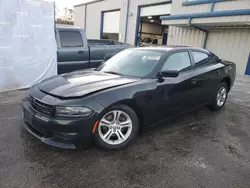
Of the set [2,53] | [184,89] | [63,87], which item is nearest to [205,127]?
[184,89]

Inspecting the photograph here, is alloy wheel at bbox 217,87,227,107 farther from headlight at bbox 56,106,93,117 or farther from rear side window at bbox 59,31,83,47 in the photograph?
rear side window at bbox 59,31,83,47

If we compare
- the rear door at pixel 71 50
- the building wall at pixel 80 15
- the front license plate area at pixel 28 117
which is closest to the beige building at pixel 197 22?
the building wall at pixel 80 15

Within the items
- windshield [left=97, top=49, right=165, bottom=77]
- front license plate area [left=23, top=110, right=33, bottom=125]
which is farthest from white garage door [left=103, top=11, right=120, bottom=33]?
front license plate area [left=23, top=110, right=33, bottom=125]

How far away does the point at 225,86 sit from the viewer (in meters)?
4.97

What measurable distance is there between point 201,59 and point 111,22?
56.2ft

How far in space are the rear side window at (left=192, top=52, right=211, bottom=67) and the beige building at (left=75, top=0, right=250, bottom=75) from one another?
17.9 ft

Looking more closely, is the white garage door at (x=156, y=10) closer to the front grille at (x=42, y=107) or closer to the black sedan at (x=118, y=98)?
the black sedan at (x=118, y=98)

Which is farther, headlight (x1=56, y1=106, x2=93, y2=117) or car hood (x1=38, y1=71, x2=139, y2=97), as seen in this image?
car hood (x1=38, y1=71, x2=139, y2=97)

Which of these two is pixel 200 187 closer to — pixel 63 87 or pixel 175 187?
pixel 175 187

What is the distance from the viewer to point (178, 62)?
12.2 ft

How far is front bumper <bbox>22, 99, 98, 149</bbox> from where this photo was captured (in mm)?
2520

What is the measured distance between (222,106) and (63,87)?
3.93 meters

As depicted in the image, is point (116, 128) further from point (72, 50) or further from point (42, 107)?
point (72, 50)

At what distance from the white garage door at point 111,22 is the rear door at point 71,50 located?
1288 cm
